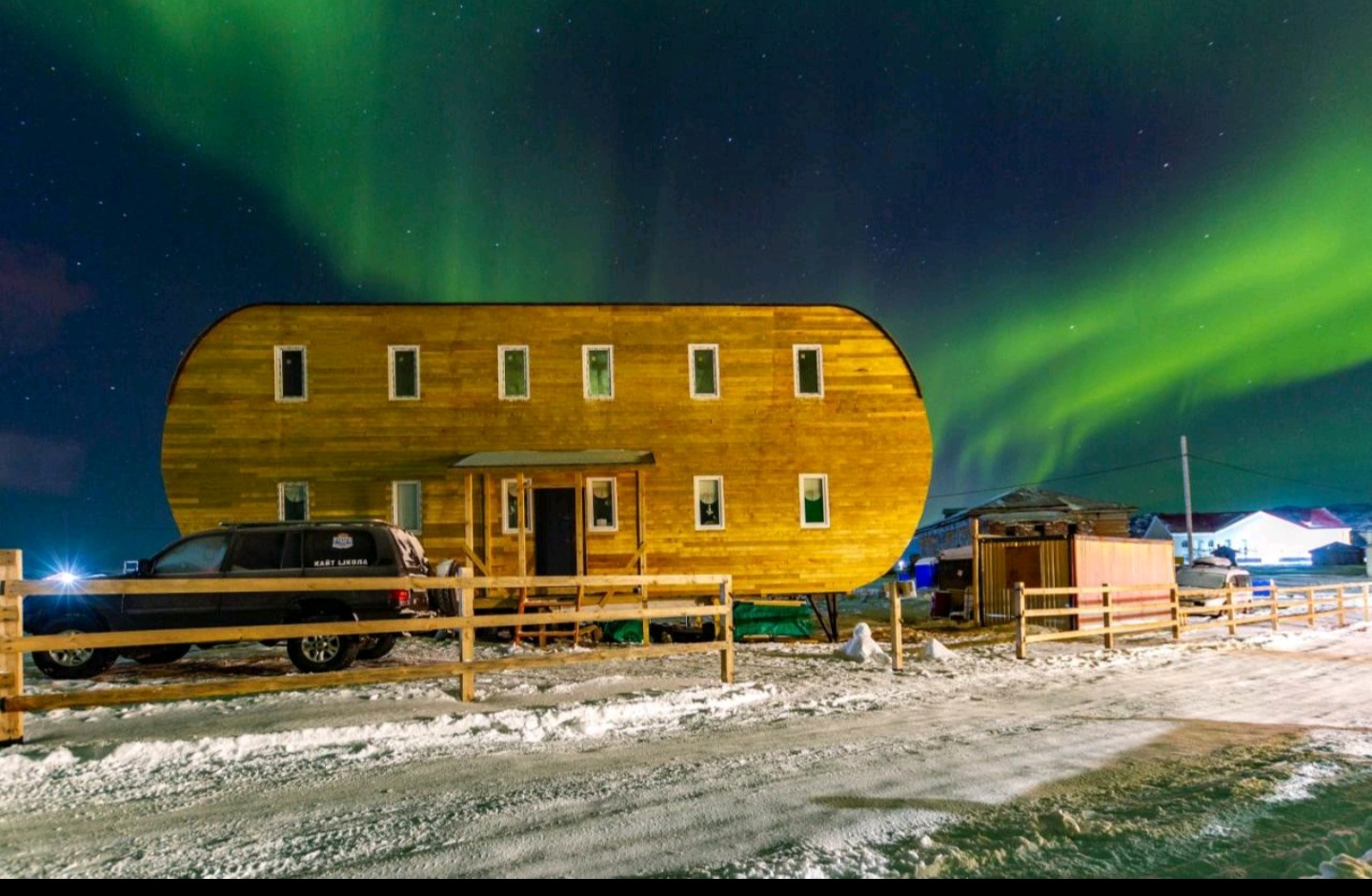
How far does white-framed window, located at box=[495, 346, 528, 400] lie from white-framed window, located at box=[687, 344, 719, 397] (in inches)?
140

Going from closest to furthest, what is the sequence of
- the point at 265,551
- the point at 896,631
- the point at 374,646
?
the point at 265,551
the point at 896,631
the point at 374,646

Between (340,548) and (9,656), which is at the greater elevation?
(340,548)

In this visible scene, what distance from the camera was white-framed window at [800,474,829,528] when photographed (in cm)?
1877

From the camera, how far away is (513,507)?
18312 millimetres

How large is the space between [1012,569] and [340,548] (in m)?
15.3

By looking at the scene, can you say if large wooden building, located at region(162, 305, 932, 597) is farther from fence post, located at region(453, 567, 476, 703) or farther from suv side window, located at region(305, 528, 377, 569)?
fence post, located at region(453, 567, 476, 703)

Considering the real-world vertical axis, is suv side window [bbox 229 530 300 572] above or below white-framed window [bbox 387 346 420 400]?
below

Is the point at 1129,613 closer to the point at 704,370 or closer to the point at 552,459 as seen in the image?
the point at 704,370

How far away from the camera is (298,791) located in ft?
18.5

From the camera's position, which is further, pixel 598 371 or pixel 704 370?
pixel 704 370

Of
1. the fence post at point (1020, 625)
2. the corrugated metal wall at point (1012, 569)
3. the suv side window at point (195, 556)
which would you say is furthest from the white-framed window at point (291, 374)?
the corrugated metal wall at point (1012, 569)

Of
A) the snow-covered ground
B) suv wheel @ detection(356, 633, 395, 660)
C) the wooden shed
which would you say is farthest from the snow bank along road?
the wooden shed

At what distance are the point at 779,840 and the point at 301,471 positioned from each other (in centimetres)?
1572

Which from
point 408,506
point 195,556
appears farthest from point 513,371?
point 195,556
